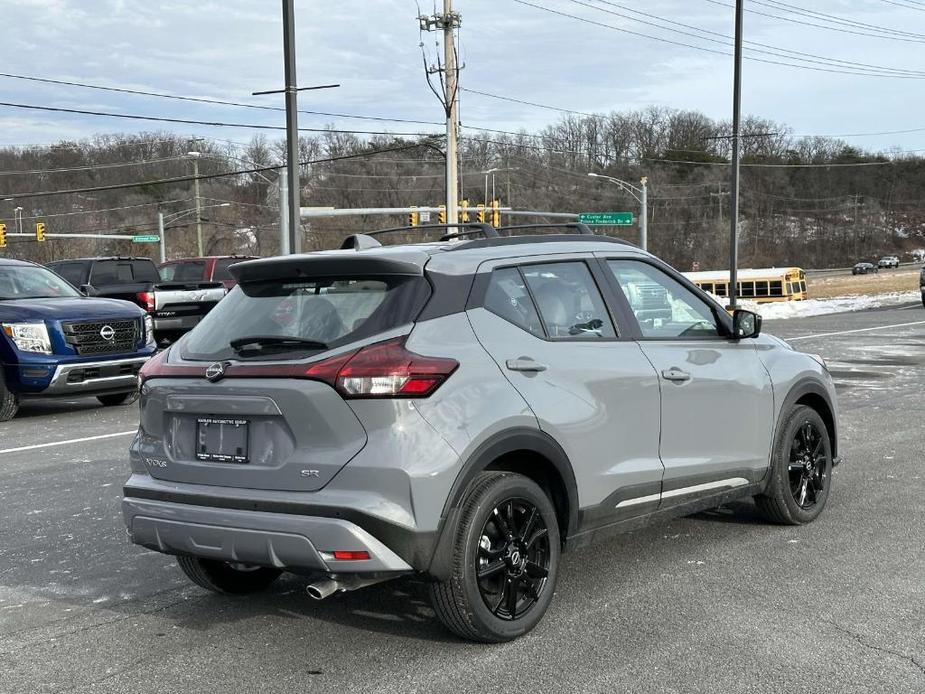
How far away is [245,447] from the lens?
396 centimetres

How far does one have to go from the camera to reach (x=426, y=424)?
3756 mm

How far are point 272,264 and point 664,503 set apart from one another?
2192 millimetres

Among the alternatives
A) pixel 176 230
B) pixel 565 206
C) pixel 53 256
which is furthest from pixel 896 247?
pixel 53 256

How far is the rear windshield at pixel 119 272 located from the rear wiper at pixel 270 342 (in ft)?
49.6

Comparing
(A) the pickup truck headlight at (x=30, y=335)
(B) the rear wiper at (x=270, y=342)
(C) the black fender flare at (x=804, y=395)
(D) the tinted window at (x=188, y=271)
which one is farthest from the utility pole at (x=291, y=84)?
(B) the rear wiper at (x=270, y=342)

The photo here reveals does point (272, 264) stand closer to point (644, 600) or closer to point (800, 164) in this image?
point (644, 600)

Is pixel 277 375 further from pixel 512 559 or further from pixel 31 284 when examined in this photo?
pixel 31 284

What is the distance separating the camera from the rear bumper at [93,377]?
11406 millimetres

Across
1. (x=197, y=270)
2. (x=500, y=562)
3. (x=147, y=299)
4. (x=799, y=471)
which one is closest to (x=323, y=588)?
(x=500, y=562)

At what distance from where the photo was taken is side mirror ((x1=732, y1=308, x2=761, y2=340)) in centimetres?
540

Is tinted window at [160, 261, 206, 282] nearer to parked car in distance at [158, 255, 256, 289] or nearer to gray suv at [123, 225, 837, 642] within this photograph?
parked car in distance at [158, 255, 256, 289]

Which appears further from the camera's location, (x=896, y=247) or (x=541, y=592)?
(x=896, y=247)

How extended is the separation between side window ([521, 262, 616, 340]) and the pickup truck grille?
8513 millimetres

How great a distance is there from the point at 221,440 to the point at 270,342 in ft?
1.44
